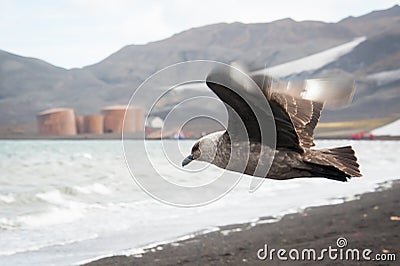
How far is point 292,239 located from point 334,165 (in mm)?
6009

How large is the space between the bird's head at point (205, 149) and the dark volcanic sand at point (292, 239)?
3918 millimetres

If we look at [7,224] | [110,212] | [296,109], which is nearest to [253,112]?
[296,109]

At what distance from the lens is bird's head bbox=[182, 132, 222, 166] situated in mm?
3958

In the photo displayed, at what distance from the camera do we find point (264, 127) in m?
3.61

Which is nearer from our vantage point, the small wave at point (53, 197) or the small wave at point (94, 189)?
the small wave at point (53, 197)

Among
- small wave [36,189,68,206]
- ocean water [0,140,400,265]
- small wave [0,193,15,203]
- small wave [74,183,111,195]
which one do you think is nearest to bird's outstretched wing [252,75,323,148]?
ocean water [0,140,400,265]

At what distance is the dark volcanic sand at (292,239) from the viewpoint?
820 centimetres

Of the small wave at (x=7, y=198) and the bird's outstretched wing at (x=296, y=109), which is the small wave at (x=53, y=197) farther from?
the bird's outstretched wing at (x=296, y=109)

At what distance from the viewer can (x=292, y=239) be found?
949cm

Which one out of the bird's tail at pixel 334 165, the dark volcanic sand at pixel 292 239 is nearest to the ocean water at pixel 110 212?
the dark volcanic sand at pixel 292 239

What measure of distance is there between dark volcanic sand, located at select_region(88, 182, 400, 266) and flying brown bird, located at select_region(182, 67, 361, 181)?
12.5 ft

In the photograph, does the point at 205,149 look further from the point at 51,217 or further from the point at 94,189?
the point at 94,189

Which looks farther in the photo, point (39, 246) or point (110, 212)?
point (110, 212)

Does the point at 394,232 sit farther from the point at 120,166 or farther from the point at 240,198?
the point at 120,166
